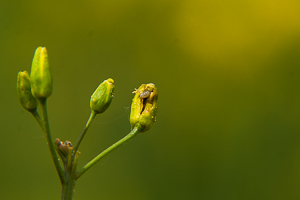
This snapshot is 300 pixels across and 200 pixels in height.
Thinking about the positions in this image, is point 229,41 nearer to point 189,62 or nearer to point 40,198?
point 189,62

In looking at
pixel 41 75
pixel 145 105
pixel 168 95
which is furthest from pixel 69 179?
pixel 168 95

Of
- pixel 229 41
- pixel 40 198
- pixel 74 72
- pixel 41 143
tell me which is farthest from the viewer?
pixel 229 41

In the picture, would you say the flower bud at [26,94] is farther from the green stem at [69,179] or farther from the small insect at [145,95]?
the small insect at [145,95]

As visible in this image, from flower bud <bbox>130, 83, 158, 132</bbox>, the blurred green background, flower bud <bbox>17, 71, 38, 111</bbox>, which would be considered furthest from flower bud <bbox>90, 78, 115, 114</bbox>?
the blurred green background

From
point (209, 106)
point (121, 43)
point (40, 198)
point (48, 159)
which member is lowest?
point (40, 198)

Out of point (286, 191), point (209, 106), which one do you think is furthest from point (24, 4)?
point (286, 191)

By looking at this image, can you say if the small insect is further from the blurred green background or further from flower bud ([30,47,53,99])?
the blurred green background

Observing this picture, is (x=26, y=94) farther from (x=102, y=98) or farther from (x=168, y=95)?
(x=168, y=95)
